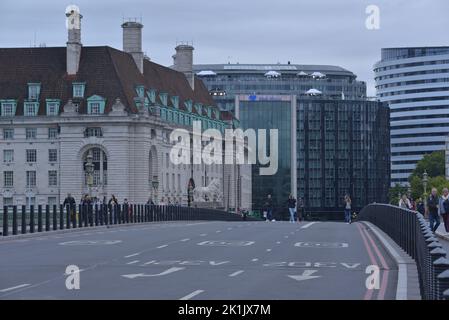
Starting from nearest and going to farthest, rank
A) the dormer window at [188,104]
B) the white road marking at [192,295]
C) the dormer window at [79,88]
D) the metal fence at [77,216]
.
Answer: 1. the white road marking at [192,295]
2. the metal fence at [77,216]
3. the dormer window at [79,88]
4. the dormer window at [188,104]

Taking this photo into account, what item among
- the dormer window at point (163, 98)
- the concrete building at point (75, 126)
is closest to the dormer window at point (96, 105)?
the concrete building at point (75, 126)

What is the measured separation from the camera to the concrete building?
13875cm

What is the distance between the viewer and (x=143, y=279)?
2312 centimetres

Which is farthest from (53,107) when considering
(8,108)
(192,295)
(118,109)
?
(192,295)

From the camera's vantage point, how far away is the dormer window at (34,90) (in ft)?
460

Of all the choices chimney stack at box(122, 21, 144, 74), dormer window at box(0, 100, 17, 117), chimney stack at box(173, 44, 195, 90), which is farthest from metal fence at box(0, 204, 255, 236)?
chimney stack at box(173, 44, 195, 90)

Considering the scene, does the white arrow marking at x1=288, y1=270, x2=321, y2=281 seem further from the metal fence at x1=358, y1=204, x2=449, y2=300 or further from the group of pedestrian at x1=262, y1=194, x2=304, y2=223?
the group of pedestrian at x1=262, y1=194, x2=304, y2=223

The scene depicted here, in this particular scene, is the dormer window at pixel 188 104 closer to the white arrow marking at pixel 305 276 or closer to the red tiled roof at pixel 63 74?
the red tiled roof at pixel 63 74

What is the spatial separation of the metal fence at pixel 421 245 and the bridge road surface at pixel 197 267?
70cm

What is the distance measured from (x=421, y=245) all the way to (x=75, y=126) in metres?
118

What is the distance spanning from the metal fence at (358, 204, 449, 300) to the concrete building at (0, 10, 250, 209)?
8338 centimetres
